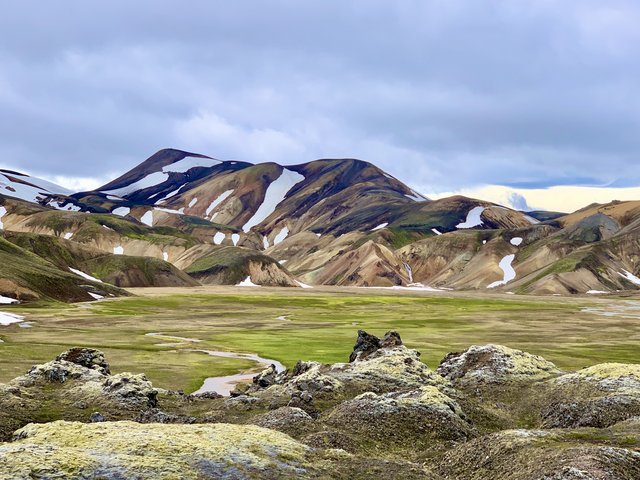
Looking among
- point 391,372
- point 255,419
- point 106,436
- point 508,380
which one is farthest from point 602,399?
point 106,436

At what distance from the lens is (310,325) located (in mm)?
126062

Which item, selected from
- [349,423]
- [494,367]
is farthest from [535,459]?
[494,367]

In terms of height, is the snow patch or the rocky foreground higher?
the rocky foreground

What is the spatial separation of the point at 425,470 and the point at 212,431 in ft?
27.5

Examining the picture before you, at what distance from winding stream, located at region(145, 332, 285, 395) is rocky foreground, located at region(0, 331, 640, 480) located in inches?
461

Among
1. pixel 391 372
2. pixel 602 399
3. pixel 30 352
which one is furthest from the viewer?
pixel 30 352

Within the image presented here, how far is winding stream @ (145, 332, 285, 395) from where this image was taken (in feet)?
188

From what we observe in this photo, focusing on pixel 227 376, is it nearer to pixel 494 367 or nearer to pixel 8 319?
pixel 494 367

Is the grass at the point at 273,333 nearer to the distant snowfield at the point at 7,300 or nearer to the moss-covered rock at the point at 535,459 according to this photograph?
the distant snowfield at the point at 7,300

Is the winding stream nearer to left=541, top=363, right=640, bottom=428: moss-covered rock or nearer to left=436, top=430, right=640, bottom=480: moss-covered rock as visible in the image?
left=541, top=363, right=640, bottom=428: moss-covered rock

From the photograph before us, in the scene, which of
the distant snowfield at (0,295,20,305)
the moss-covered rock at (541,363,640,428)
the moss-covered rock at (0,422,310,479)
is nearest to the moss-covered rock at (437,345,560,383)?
the moss-covered rock at (541,363,640,428)

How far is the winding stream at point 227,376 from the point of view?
5716 centimetres

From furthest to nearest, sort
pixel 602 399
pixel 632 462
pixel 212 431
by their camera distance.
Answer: pixel 602 399 → pixel 212 431 → pixel 632 462

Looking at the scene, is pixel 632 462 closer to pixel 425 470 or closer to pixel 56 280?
pixel 425 470
